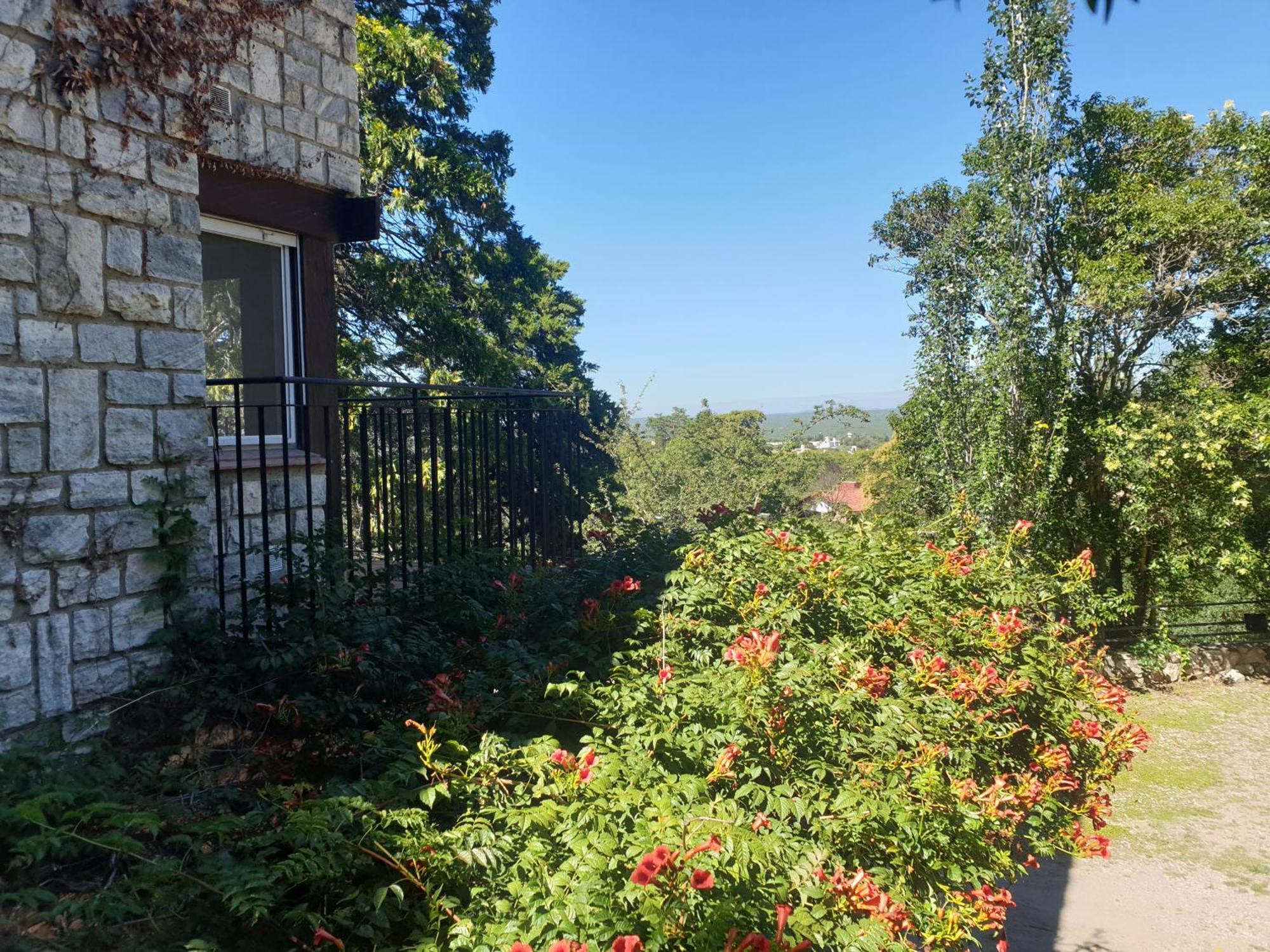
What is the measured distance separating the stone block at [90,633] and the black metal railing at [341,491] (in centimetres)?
39

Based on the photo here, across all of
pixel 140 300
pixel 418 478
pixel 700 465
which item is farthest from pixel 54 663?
pixel 700 465

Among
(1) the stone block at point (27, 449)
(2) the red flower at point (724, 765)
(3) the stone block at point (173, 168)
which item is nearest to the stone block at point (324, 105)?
(3) the stone block at point (173, 168)

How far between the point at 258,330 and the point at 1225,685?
12.9 meters

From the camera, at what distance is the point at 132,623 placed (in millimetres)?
3074

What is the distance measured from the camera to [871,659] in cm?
308

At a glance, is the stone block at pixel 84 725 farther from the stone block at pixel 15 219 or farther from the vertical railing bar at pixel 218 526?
the stone block at pixel 15 219

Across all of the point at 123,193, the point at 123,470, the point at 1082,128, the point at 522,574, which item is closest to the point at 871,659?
the point at 522,574

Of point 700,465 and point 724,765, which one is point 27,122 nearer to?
point 724,765

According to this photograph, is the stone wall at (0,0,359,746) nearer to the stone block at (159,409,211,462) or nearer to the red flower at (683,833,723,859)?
the stone block at (159,409,211,462)

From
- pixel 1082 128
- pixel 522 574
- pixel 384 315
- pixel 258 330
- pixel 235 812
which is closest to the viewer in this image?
pixel 235 812

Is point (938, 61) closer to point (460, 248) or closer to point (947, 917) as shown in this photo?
point (460, 248)

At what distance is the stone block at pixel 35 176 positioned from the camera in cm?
270

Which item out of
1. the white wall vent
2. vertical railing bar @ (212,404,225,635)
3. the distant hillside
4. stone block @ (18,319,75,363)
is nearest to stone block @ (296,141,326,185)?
the white wall vent

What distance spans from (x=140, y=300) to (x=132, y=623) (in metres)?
1.25
